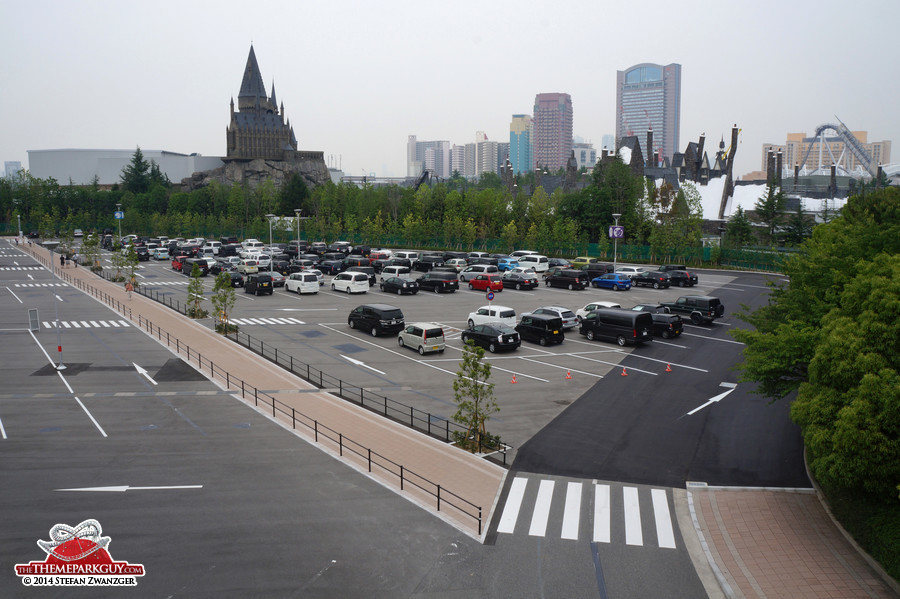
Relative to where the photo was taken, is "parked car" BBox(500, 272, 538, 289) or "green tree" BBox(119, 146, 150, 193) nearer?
"parked car" BBox(500, 272, 538, 289)

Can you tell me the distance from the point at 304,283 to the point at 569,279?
22.4m

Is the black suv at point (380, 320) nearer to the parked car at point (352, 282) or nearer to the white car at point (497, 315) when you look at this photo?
the white car at point (497, 315)

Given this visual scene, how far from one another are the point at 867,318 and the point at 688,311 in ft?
91.4

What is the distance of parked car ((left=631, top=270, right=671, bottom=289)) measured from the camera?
5875 centimetres

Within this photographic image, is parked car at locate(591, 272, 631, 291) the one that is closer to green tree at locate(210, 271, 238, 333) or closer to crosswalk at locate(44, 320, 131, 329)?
green tree at locate(210, 271, 238, 333)

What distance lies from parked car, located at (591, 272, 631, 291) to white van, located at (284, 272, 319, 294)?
24438mm

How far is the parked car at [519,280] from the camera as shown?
185 ft

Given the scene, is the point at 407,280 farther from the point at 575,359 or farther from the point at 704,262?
the point at 704,262

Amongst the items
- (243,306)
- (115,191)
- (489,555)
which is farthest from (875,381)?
(115,191)

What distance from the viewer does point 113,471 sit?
1864cm

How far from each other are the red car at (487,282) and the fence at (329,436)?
2660 cm

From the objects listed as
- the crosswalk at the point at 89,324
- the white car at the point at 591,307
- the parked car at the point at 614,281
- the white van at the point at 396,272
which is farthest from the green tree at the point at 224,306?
the parked car at the point at 614,281

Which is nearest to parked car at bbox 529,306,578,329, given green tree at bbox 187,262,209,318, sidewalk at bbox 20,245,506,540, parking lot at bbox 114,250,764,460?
parking lot at bbox 114,250,764,460

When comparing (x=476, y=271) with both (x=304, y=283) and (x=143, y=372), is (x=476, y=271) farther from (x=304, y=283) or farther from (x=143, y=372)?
(x=143, y=372)
